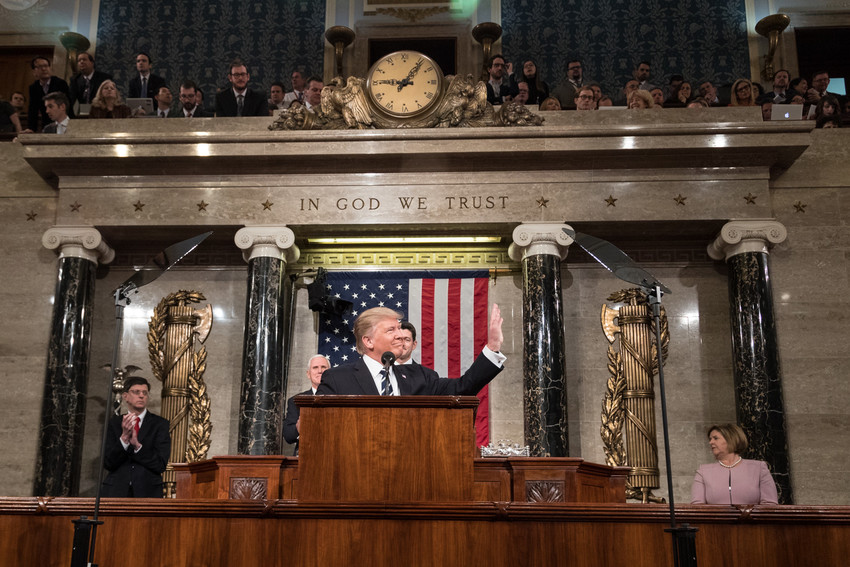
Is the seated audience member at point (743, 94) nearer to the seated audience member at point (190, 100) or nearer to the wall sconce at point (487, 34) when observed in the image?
the wall sconce at point (487, 34)

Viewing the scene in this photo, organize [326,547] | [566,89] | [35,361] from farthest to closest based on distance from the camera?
[566,89], [35,361], [326,547]

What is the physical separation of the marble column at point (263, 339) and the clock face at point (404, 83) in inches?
76.0

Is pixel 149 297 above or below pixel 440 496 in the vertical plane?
above

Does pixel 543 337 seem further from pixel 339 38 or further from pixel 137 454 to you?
pixel 339 38

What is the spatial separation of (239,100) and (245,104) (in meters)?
0.14

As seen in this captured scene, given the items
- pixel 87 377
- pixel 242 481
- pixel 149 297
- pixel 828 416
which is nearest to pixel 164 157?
pixel 149 297

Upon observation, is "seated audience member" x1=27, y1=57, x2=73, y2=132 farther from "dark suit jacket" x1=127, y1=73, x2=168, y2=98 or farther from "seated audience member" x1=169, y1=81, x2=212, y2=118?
"seated audience member" x1=169, y1=81, x2=212, y2=118

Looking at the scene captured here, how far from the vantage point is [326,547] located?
452cm

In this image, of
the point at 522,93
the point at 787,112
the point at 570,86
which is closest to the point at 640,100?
the point at 570,86

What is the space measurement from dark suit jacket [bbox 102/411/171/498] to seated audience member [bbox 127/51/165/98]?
19.1ft

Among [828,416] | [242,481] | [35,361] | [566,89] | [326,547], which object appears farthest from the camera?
[566,89]

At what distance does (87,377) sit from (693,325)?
712cm

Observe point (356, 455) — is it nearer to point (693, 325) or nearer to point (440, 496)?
point (440, 496)

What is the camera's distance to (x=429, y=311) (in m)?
11.3
